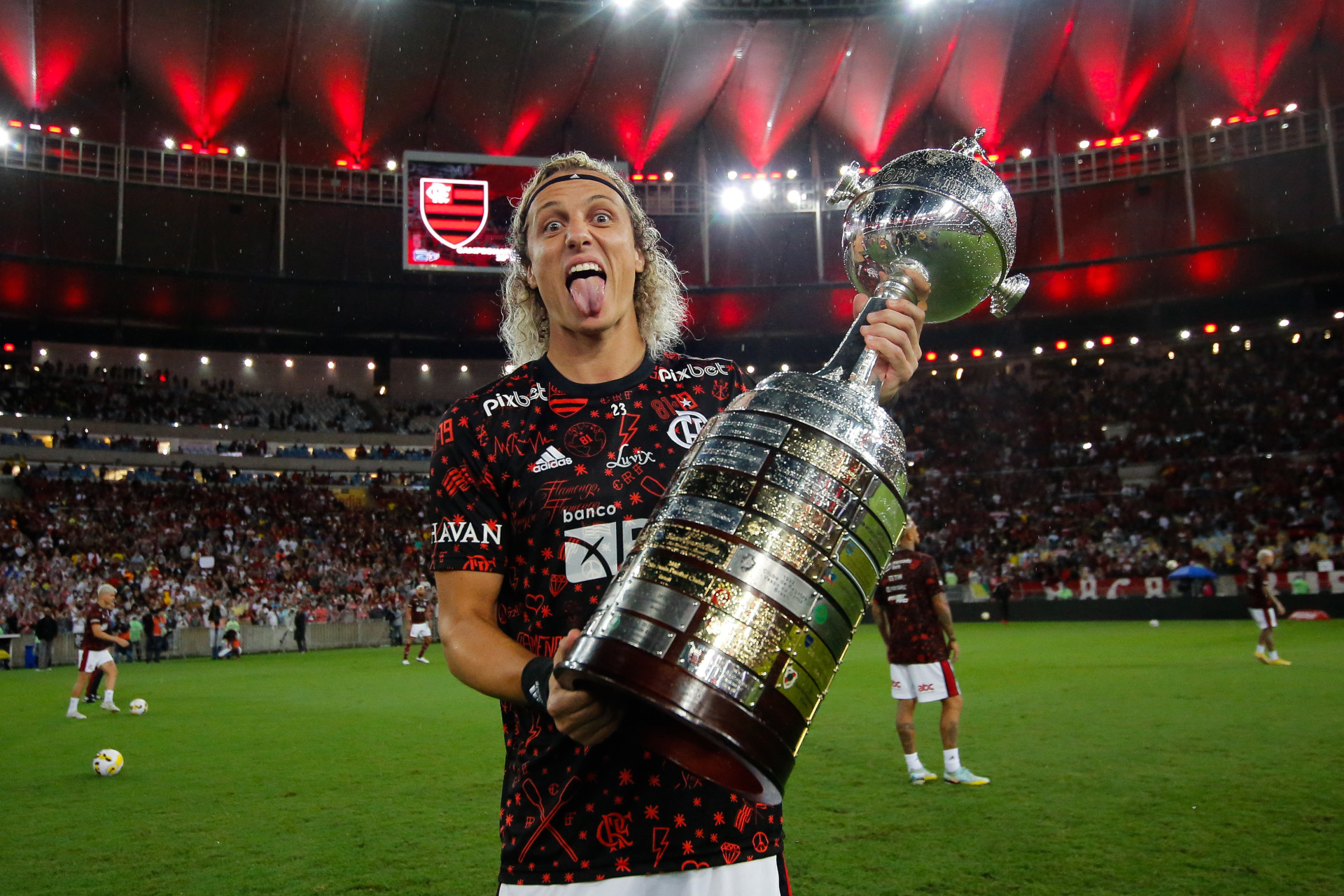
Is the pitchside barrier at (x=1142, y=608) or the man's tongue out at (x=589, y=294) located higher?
the man's tongue out at (x=589, y=294)

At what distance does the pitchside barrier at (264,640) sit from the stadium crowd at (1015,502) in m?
0.62

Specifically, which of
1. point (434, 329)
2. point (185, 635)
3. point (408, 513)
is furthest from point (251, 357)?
point (185, 635)

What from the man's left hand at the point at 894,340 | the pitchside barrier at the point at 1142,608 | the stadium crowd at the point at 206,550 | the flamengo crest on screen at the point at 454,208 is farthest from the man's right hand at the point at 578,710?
the flamengo crest on screen at the point at 454,208

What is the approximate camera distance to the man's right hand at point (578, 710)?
153cm

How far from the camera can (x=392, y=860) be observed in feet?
20.8

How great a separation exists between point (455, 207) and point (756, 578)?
31891 mm

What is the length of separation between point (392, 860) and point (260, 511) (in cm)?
3361

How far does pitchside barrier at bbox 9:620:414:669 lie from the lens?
26.1 meters

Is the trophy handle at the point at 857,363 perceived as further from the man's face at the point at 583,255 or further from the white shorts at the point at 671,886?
the white shorts at the point at 671,886

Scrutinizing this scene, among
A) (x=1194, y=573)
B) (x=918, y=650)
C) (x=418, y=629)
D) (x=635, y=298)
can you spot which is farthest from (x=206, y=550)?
(x=635, y=298)

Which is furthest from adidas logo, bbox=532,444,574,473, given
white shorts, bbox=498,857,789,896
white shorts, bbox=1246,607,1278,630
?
white shorts, bbox=1246,607,1278,630

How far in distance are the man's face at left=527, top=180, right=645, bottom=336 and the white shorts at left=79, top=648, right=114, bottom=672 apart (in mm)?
14760

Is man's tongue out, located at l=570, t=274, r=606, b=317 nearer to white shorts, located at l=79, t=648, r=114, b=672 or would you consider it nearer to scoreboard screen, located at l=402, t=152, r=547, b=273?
white shorts, located at l=79, t=648, r=114, b=672

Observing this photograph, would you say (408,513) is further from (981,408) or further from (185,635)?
(981,408)
